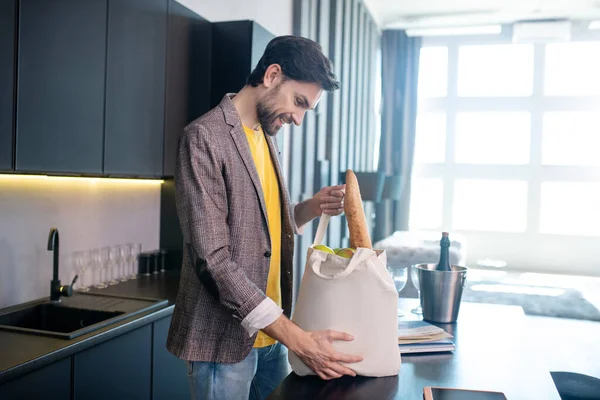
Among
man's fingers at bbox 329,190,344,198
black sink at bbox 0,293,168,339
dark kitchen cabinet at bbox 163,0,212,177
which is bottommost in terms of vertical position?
black sink at bbox 0,293,168,339

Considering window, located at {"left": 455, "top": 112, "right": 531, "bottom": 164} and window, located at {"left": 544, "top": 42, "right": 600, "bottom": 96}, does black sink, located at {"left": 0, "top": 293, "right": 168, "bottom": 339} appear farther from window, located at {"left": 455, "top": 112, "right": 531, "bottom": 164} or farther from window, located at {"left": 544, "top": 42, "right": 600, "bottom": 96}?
window, located at {"left": 544, "top": 42, "right": 600, "bottom": 96}

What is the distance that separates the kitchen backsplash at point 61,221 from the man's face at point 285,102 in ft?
3.80

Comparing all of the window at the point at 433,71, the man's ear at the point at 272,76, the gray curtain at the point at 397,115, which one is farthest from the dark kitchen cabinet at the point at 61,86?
the window at the point at 433,71

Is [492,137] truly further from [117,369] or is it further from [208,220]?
[208,220]

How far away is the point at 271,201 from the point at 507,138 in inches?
268

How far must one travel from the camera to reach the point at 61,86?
1929 millimetres

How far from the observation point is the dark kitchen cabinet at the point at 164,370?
7.13 feet

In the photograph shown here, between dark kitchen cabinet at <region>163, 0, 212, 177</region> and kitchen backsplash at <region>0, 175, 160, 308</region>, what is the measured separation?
13.5 inches

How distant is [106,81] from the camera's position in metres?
2.15

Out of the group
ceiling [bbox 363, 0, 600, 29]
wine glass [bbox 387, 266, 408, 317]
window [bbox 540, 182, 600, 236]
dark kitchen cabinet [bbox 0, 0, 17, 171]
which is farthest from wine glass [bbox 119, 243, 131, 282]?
window [bbox 540, 182, 600, 236]

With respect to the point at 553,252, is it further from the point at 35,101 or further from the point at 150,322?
the point at 35,101

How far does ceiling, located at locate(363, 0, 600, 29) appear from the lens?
21.6 ft

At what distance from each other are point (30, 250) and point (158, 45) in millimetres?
1003

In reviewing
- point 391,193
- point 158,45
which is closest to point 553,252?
point 391,193
